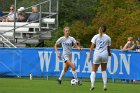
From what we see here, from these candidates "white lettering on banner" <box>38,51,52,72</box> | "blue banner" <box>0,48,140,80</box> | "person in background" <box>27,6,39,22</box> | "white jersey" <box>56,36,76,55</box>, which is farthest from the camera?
"person in background" <box>27,6,39,22</box>

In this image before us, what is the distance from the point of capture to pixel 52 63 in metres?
27.5

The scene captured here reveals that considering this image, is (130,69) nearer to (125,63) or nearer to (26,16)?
(125,63)

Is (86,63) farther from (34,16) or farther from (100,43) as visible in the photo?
(100,43)

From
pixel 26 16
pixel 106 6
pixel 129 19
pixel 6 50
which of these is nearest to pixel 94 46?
pixel 6 50

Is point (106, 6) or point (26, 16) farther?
point (106, 6)

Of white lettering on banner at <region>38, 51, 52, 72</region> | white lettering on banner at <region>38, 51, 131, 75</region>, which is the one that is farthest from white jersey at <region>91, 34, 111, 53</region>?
white lettering on banner at <region>38, 51, 52, 72</region>

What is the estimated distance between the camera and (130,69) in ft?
88.2

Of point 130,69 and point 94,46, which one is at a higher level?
point 94,46

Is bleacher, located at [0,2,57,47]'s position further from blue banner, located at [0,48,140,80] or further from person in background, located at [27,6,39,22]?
blue banner, located at [0,48,140,80]

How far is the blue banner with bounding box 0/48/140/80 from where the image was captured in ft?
88.3

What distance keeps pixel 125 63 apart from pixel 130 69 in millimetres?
330

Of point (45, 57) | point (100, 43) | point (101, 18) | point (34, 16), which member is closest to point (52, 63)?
point (45, 57)

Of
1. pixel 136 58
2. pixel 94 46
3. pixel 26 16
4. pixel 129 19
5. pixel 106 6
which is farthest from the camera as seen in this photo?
pixel 106 6

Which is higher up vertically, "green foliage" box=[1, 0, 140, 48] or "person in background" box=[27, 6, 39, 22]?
"person in background" box=[27, 6, 39, 22]
